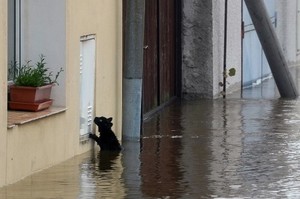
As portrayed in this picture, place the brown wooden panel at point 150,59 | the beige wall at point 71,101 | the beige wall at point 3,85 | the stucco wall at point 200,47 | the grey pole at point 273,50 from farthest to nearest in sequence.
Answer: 1. the grey pole at point 273,50
2. the stucco wall at point 200,47
3. the brown wooden panel at point 150,59
4. the beige wall at point 71,101
5. the beige wall at point 3,85

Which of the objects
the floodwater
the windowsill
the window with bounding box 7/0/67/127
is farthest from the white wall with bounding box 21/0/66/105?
the floodwater

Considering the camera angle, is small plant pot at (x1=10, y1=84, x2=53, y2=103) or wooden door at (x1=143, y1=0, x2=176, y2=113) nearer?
small plant pot at (x1=10, y1=84, x2=53, y2=103)

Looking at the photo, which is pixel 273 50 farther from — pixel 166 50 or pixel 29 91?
pixel 29 91

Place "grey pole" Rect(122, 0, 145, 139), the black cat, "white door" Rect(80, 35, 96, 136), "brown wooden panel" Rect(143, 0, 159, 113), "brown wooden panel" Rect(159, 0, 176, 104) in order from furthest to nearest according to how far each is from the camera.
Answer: "brown wooden panel" Rect(159, 0, 176, 104) < "brown wooden panel" Rect(143, 0, 159, 113) < "grey pole" Rect(122, 0, 145, 139) < the black cat < "white door" Rect(80, 35, 96, 136)

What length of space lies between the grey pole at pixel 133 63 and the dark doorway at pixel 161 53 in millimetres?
2231

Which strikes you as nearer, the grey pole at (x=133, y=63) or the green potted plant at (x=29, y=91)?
the green potted plant at (x=29, y=91)

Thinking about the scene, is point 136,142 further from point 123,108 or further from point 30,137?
point 30,137

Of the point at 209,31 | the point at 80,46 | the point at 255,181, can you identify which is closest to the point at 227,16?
the point at 209,31

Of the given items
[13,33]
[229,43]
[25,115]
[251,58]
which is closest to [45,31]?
[13,33]

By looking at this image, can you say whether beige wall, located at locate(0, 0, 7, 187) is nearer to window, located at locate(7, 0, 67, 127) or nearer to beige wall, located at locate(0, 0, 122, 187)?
beige wall, located at locate(0, 0, 122, 187)

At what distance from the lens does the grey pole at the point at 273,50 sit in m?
17.9

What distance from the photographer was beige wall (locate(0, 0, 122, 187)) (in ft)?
29.4

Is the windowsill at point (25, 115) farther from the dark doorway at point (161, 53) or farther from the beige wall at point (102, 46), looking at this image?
the dark doorway at point (161, 53)

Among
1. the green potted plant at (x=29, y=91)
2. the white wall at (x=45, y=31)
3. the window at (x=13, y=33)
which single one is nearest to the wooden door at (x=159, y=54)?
the white wall at (x=45, y=31)
